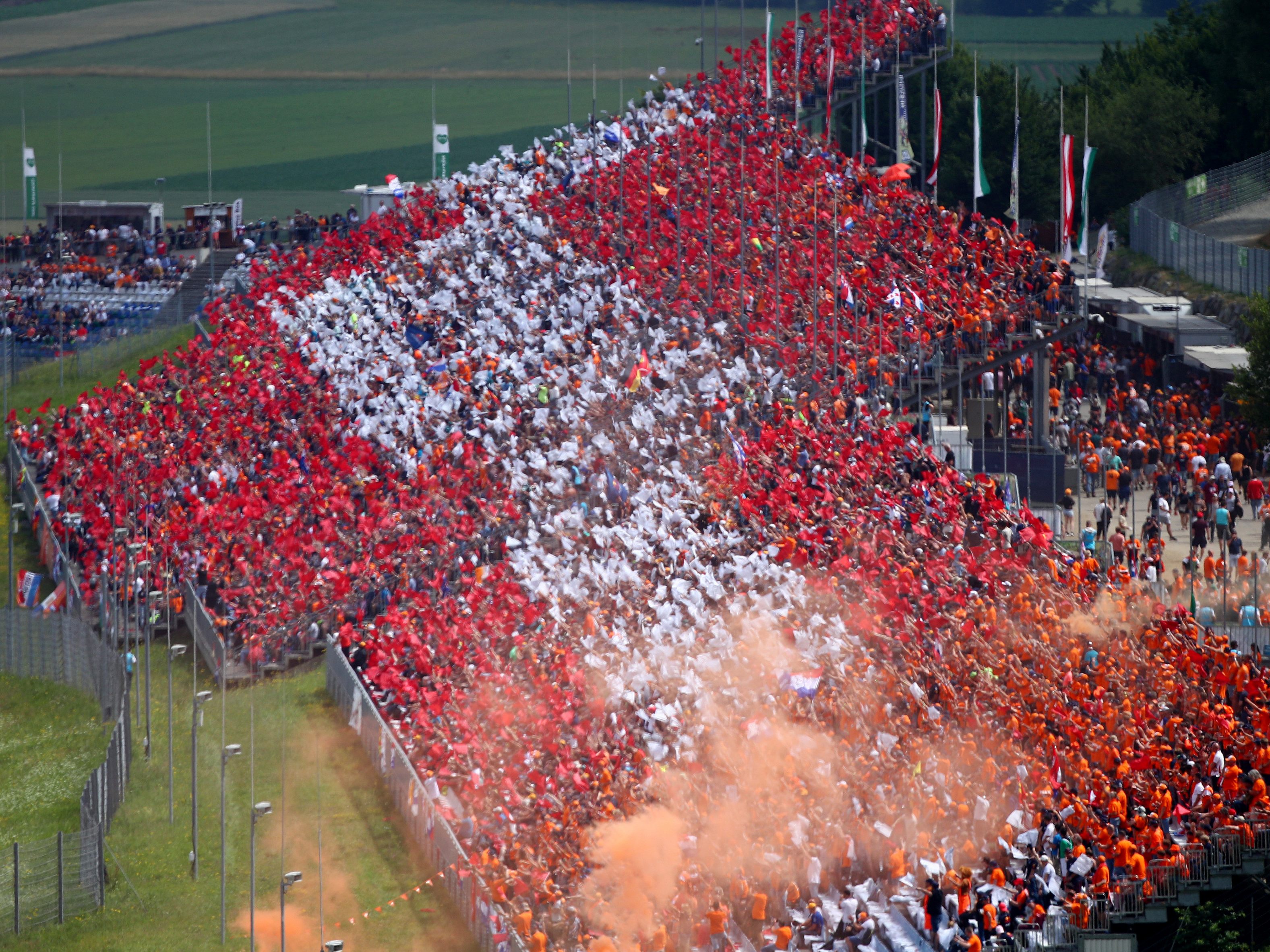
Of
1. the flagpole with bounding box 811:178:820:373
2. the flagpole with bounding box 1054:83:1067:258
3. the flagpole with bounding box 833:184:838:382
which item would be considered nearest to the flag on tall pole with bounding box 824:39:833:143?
the flagpole with bounding box 811:178:820:373

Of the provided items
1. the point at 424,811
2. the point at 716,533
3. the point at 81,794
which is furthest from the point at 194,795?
the point at 716,533

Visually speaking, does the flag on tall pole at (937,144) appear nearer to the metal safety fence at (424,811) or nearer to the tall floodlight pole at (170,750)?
the metal safety fence at (424,811)

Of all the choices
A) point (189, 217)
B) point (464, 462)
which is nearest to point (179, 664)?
point (464, 462)

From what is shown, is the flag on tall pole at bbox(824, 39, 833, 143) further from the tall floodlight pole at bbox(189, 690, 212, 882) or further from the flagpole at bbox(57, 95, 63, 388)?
the tall floodlight pole at bbox(189, 690, 212, 882)

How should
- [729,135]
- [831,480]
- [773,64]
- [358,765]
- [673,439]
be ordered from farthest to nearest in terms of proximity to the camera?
[773,64]
[729,135]
[673,439]
[831,480]
[358,765]

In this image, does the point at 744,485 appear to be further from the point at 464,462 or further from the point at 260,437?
the point at 260,437
